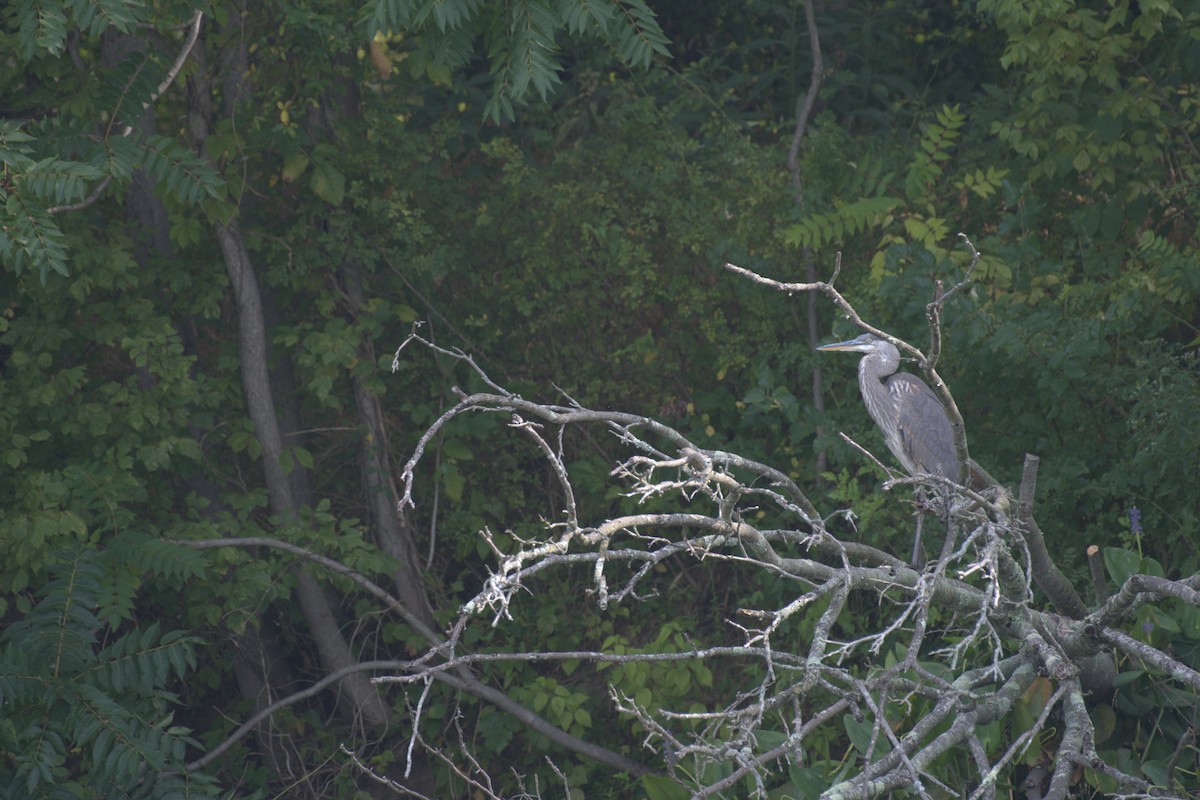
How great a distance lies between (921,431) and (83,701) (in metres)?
3.82

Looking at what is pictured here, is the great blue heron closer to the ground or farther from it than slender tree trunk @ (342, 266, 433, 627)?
farther from it

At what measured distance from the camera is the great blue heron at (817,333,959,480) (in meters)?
5.91

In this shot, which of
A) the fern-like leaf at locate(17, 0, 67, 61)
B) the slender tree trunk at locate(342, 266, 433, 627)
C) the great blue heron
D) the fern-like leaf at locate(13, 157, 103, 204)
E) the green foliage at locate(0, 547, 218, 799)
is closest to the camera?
the fern-like leaf at locate(17, 0, 67, 61)

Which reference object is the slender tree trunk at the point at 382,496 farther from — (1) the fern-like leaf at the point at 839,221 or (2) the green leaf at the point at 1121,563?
(2) the green leaf at the point at 1121,563

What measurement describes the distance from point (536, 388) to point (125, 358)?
217 centimetres

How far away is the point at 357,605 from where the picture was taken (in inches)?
268

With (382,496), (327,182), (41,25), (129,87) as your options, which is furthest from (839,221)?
(41,25)

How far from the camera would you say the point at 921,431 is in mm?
5941

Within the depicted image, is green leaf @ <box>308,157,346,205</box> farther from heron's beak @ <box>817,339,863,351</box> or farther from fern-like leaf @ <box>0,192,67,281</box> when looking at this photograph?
heron's beak @ <box>817,339,863,351</box>

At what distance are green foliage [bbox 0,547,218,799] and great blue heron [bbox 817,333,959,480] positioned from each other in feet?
10.7

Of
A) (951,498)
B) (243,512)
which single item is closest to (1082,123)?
(951,498)

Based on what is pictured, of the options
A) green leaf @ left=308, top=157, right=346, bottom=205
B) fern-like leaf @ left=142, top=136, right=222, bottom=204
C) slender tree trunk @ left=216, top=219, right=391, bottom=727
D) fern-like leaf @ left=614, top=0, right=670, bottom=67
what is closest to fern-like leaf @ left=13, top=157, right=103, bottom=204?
fern-like leaf @ left=142, top=136, right=222, bottom=204

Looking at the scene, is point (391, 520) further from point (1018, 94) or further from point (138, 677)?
point (1018, 94)

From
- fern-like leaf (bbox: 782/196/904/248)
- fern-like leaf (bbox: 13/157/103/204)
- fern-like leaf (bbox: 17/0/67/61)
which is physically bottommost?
fern-like leaf (bbox: 782/196/904/248)
